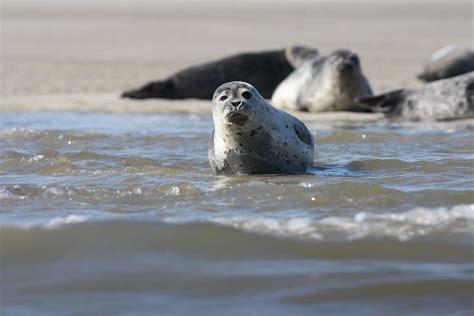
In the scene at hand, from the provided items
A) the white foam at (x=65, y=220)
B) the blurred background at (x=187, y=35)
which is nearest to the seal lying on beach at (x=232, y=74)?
the blurred background at (x=187, y=35)

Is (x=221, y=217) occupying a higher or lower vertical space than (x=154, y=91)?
higher

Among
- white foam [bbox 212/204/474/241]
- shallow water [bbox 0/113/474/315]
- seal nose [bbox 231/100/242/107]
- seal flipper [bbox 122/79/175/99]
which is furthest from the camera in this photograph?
seal flipper [bbox 122/79/175/99]

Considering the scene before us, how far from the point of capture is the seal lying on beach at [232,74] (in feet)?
41.5

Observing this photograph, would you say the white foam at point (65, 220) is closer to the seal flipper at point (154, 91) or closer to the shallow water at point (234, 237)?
the shallow water at point (234, 237)

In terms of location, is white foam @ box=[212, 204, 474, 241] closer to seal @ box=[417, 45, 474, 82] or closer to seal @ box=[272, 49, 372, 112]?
seal @ box=[272, 49, 372, 112]

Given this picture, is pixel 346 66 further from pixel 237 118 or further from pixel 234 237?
pixel 234 237

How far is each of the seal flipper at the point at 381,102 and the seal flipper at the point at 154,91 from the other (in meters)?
2.94

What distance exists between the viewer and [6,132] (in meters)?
8.87

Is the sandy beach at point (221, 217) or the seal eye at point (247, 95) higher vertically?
the seal eye at point (247, 95)

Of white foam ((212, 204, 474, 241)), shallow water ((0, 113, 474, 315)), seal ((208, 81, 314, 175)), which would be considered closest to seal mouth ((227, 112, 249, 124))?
seal ((208, 81, 314, 175))

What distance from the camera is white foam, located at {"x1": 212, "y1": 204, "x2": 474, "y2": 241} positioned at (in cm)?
480

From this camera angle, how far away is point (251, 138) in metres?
6.41

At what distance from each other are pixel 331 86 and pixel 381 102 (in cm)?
67

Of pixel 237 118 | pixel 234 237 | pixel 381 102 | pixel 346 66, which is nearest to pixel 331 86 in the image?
pixel 346 66
